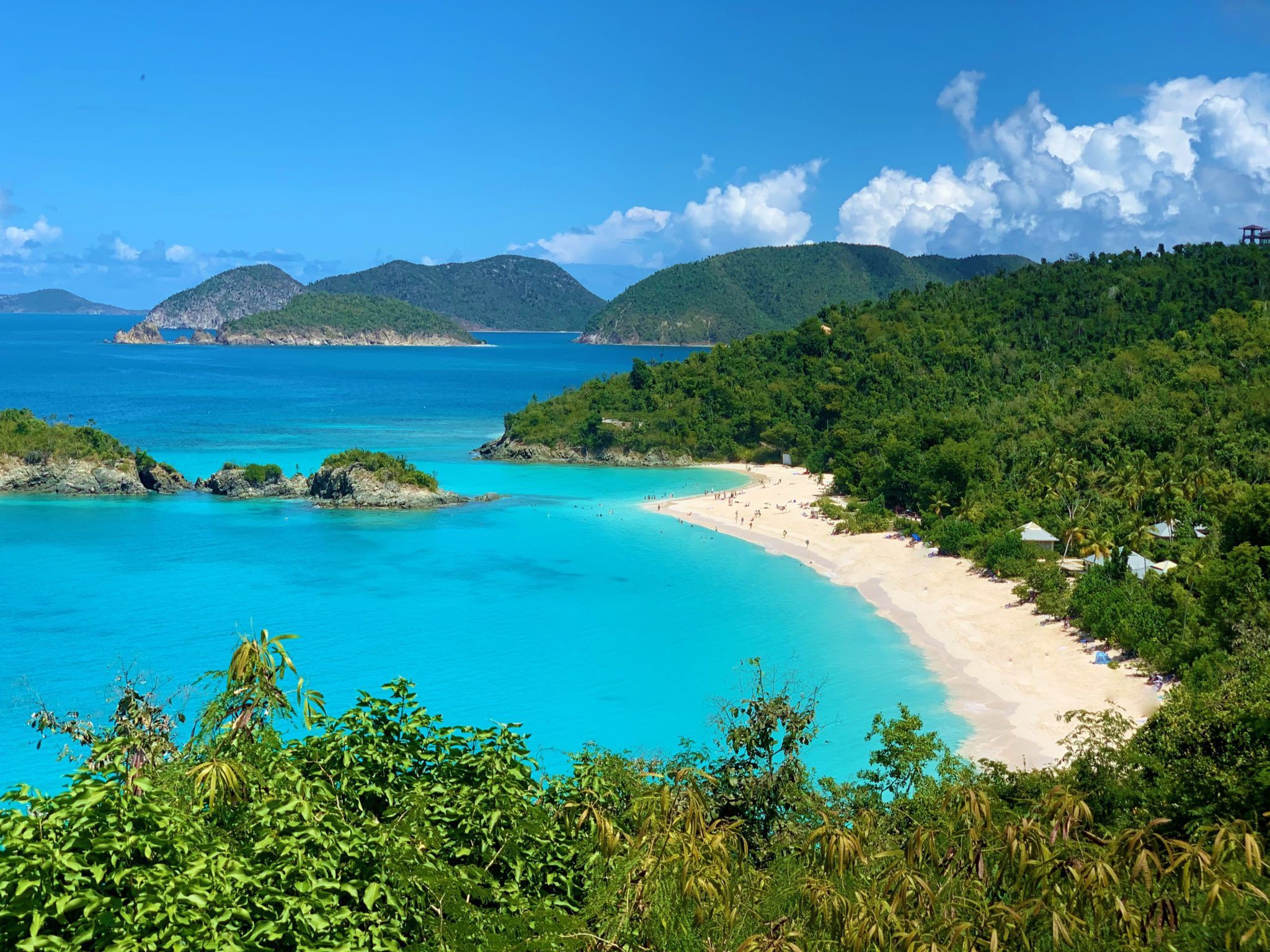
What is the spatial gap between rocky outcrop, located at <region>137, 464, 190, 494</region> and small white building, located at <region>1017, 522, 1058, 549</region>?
42.0 meters

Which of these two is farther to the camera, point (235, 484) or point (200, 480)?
point (200, 480)

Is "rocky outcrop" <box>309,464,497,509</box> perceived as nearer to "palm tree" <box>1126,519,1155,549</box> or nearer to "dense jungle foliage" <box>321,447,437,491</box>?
"dense jungle foliage" <box>321,447,437,491</box>

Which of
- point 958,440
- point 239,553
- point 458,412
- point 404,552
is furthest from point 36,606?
point 458,412

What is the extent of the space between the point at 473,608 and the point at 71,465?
3131 cm

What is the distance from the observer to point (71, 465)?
54.3 meters

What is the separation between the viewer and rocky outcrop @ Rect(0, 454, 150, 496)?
5366cm

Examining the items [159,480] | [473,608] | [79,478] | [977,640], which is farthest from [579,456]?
[977,640]

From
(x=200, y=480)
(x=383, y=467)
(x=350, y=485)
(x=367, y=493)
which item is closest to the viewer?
(x=367, y=493)

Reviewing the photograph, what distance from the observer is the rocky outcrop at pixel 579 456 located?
68.1m

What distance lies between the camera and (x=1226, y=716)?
14.4 m

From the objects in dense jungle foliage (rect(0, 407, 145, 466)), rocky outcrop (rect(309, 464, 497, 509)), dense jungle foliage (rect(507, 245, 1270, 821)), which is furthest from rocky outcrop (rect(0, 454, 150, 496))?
dense jungle foliage (rect(507, 245, 1270, 821))

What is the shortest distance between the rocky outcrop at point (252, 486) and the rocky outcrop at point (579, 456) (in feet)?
54.6

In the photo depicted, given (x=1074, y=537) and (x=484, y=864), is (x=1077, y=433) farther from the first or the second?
(x=484, y=864)

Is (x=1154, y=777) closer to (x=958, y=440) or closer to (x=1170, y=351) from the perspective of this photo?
(x=958, y=440)
